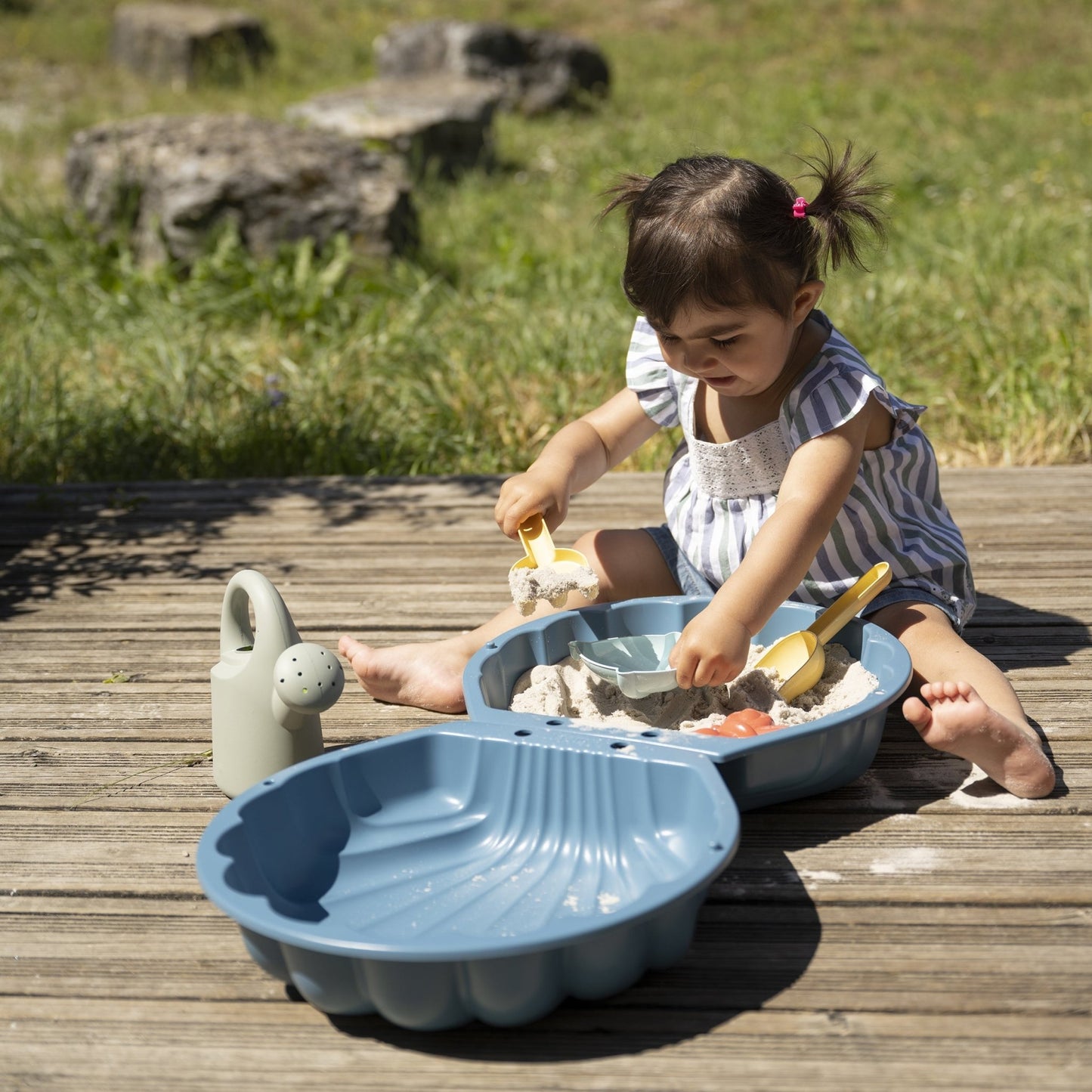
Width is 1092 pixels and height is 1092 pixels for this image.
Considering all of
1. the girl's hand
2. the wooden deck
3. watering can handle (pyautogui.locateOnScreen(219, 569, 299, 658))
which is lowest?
the wooden deck

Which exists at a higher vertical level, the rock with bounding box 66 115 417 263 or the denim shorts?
the rock with bounding box 66 115 417 263

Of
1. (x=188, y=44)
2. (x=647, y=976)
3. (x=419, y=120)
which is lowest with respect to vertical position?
(x=647, y=976)

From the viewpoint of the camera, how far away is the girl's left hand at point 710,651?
5.51 ft

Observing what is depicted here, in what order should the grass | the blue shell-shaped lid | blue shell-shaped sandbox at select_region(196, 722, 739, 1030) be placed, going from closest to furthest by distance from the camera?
1. blue shell-shaped sandbox at select_region(196, 722, 739, 1030)
2. the blue shell-shaped lid
3. the grass

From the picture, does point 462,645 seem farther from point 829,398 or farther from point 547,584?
point 829,398

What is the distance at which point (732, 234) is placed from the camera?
5.99 ft

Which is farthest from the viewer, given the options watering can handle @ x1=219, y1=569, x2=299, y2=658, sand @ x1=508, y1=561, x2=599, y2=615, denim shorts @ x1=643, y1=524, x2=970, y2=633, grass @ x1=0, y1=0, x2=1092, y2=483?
grass @ x1=0, y1=0, x2=1092, y2=483

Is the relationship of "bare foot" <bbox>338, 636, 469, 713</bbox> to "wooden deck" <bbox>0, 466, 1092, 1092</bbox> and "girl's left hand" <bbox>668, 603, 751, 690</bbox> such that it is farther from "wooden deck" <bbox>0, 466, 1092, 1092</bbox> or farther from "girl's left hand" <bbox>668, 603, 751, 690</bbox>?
"girl's left hand" <bbox>668, 603, 751, 690</bbox>

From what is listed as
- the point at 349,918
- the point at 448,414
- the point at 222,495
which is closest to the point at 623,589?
the point at 349,918

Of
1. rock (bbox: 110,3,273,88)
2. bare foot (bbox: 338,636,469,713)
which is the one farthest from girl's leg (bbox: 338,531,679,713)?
rock (bbox: 110,3,273,88)

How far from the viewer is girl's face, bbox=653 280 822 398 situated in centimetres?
186

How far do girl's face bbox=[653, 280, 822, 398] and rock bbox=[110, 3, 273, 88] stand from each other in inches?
383

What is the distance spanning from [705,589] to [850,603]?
1.10 feet

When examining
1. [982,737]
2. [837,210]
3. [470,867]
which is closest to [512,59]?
[837,210]
